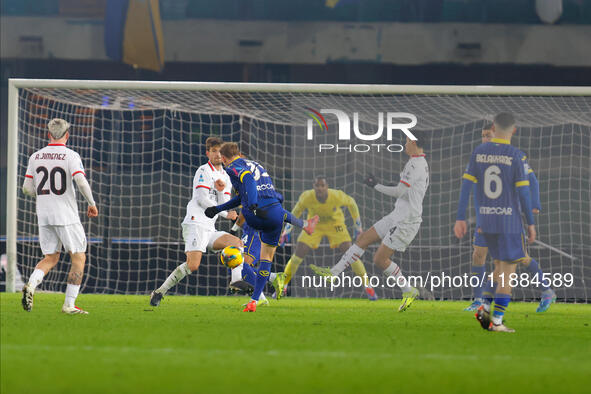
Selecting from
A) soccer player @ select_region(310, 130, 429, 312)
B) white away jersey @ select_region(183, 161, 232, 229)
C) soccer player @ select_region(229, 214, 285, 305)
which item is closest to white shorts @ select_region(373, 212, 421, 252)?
soccer player @ select_region(310, 130, 429, 312)

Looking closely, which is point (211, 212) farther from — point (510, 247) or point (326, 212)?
point (326, 212)

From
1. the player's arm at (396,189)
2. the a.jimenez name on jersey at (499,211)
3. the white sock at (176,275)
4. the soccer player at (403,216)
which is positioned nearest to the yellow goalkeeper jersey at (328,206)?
the soccer player at (403,216)

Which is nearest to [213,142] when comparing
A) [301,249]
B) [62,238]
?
[62,238]

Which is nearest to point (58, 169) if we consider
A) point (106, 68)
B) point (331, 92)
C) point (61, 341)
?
point (61, 341)

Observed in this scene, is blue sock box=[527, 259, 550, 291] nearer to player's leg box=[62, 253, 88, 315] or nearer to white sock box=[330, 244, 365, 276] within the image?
white sock box=[330, 244, 365, 276]

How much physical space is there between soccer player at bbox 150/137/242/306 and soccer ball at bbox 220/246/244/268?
0.64m

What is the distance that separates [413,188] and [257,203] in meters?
3.37

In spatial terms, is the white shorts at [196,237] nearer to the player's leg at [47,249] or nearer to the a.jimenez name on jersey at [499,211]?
the player's leg at [47,249]

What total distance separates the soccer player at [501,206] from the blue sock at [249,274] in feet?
9.63

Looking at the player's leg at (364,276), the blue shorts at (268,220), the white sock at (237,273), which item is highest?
the blue shorts at (268,220)

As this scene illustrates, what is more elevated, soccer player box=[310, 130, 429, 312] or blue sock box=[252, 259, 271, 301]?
soccer player box=[310, 130, 429, 312]

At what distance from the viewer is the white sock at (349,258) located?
11.3m

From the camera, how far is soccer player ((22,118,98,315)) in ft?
25.6

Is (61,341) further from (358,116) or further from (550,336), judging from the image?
(358,116)
